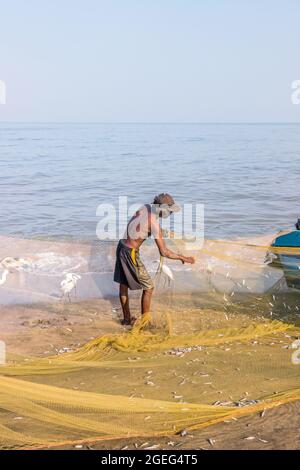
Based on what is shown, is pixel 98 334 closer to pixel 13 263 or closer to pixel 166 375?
pixel 166 375

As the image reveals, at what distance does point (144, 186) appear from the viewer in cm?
2367

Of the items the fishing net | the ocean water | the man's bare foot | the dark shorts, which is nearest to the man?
the dark shorts

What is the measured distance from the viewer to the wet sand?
369 centimetres

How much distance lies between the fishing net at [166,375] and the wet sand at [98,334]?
3.4 inches

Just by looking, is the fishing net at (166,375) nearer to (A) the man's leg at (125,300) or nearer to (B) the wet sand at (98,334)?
(B) the wet sand at (98,334)

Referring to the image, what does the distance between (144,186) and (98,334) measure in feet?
58.0

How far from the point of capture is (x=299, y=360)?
4992 mm

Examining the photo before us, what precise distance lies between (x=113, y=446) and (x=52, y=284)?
17.0ft

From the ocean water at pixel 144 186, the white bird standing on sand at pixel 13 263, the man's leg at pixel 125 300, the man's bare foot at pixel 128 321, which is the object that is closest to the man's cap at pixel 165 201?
the man's leg at pixel 125 300

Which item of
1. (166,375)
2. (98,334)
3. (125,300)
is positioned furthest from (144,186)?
(166,375)

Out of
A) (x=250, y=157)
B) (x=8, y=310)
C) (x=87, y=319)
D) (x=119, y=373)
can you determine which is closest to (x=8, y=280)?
(x=8, y=310)

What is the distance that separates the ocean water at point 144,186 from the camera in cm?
1538

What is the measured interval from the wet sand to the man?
1.89 feet

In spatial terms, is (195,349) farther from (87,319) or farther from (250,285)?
(250,285)
